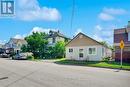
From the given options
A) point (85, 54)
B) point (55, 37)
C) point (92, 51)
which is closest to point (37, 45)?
point (55, 37)

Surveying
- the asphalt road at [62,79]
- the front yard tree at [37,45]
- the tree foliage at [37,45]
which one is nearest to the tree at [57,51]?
the front yard tree at [37,45]

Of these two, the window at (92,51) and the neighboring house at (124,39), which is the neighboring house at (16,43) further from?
the neighboring house at (124,39)

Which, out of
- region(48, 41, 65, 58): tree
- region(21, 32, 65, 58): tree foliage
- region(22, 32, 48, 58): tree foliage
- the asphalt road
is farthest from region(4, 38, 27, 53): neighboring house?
the asphalt road

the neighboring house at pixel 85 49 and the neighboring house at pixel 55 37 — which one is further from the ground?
Answer: the neighboring house at pixel 55 37

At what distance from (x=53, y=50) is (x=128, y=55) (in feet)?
73.5

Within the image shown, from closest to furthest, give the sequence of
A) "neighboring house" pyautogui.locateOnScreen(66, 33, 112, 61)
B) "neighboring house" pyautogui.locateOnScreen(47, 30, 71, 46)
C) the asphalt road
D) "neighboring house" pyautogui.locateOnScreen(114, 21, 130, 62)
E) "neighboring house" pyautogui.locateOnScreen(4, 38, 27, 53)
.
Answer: the asphalt road, "neighboring house" pyautogui.locateOnScreen(114, 21, 130, 62), "neighboring house" pyautogui.locateOnScreen(66, 33, 112, 61), "neighboring house" pyautogui.locateOnScreen(47, 30, 71, 46), "neighboring house" pyautogui.locateOnScreen(4, 38, 27, 53)

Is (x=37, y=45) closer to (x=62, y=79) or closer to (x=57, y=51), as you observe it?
(x=57, y=51)

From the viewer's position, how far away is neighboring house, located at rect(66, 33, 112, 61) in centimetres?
4791

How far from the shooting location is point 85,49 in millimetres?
50156

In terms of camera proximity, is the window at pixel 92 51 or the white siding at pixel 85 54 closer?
the white siding at pixel 85 54

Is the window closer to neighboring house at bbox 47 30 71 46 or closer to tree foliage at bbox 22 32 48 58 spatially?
tree foliage at bbox 22 32 48 58

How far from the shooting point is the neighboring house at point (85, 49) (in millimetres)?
47906

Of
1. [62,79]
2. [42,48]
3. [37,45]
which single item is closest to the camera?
[62,79]

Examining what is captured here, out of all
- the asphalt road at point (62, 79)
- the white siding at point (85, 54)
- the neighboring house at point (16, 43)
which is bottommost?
the asphalt road at point (62, 79)
